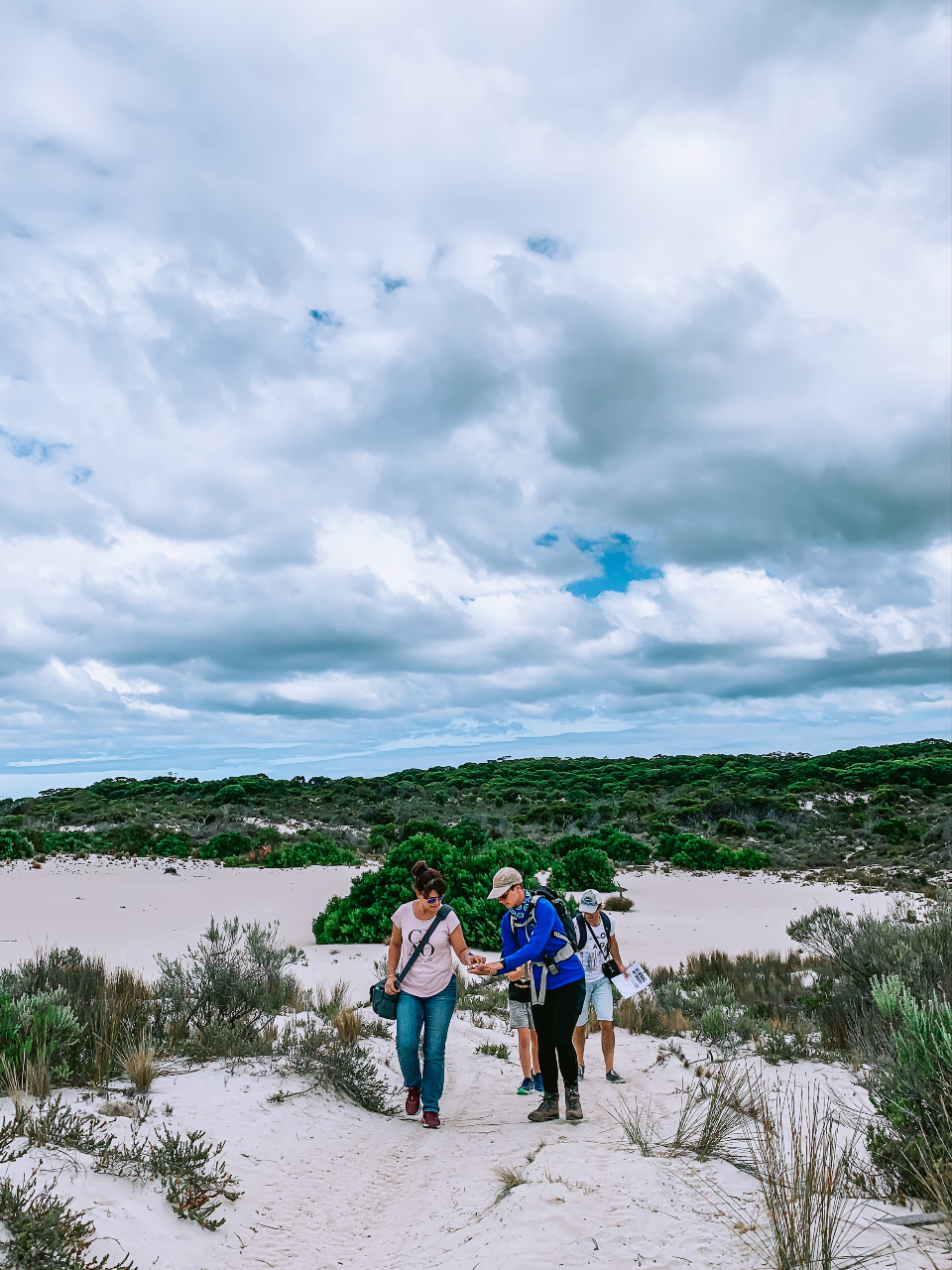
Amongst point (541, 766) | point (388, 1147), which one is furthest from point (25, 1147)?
point (541, 766)

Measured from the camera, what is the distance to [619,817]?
37125mm

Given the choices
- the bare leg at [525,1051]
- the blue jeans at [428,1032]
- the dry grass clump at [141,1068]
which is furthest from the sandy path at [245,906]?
the dry grass clump at [141,1068]

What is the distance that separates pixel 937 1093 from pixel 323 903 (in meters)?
17.2

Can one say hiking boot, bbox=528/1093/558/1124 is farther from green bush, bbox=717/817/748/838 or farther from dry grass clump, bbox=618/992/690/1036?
green bush, bbox=717/817/748/838

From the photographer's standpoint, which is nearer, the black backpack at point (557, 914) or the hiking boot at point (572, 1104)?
the hiking boot at point (572, 1104)

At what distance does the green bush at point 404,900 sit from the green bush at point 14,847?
547 inches

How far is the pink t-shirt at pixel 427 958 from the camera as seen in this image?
21.0ft

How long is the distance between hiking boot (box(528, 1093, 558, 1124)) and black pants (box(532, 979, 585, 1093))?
1.9 inches

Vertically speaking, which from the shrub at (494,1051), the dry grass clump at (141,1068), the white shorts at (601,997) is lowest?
the shrub at (494,1051)

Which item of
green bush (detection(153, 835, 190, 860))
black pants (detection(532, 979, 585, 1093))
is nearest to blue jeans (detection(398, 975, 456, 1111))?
black pants (detection(532, 979, 585, 1093))

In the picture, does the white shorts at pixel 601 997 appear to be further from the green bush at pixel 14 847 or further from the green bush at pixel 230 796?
the green bush at pixel 230 796

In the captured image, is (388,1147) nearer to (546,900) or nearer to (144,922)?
(546,900)

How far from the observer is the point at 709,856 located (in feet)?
91.2

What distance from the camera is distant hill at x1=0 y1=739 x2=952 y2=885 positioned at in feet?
97.7
